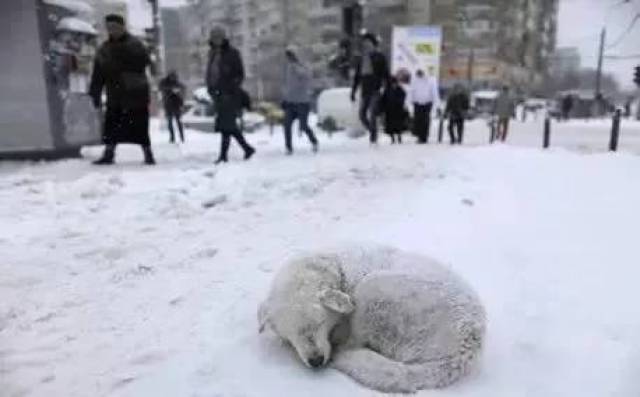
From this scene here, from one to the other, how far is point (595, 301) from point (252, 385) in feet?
6.64

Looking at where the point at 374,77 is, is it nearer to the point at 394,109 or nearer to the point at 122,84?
the point at 394,109

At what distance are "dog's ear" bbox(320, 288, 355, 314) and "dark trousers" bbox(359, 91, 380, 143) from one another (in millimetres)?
8490

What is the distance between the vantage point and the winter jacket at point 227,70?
8195 millimetres

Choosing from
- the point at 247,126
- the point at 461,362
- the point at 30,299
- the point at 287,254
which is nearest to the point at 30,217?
the point at 30,299

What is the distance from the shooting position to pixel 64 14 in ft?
30.6

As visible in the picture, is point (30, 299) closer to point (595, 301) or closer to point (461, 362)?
point (461, 362)

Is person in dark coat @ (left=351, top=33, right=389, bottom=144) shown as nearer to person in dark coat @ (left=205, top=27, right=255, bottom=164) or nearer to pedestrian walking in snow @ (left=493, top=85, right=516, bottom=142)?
person in dark coat @ (left=205, top=27, right=255, bottom=164)

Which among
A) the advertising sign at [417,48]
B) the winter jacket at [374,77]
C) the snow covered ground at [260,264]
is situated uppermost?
the advertising sign at [417,48]

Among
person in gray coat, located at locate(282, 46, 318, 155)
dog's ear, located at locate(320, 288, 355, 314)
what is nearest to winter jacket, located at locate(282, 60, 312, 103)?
person in gray coat, located at locate(282, 46, 318, 155)

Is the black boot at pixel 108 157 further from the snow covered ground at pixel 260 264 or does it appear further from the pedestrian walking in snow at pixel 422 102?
the pedestrian walking in snow at pixel 422 102

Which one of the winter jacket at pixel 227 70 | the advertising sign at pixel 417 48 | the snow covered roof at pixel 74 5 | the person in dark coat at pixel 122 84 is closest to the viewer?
the person in dark coat at pixel 122 84

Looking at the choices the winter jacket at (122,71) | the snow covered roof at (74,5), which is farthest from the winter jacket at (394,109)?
the snow covered roof at (74,5)

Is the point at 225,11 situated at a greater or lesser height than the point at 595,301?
greater

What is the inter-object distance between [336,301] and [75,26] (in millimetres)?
8455
